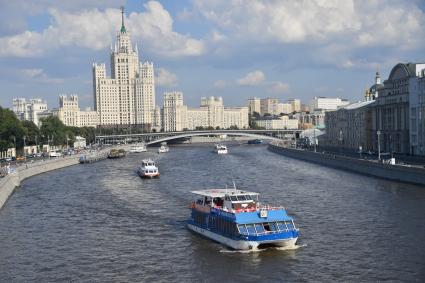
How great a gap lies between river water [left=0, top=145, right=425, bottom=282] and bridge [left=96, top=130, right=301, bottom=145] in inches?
3721

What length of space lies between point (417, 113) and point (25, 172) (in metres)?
39.5

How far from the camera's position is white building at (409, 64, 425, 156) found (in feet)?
205

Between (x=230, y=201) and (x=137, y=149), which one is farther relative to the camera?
(x=137, y=149)

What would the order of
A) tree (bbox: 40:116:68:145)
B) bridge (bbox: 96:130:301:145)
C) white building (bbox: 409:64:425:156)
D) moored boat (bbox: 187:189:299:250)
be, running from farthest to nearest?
bridge (bbox: 96:130:301:145) < tree (bbox: 40:116:68:145) < white building (bbox: 409:64:425:156) < moored boat (bbox: 187:189:299:250)

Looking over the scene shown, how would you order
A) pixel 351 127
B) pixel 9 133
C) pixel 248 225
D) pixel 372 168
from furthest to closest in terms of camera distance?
pixel 351 127 → pixel 9 133 → pixel 372 168 → pixel 248 225

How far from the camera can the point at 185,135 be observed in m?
148

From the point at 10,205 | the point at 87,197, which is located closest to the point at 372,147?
the point at 87,197

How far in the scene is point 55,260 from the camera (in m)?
27.0

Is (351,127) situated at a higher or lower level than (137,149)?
higher

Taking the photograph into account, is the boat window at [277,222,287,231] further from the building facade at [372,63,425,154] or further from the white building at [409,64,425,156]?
the building facade at [372,63,425,154]

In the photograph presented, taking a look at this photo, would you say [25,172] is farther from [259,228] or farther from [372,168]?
[259,228]

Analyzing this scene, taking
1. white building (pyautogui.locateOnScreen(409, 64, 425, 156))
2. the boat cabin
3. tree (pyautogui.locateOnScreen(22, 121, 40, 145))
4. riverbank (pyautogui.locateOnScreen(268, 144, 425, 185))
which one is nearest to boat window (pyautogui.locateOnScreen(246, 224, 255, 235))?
the boat cabin

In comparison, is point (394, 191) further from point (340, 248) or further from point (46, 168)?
point (46, 168)

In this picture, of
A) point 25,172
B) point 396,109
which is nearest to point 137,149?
point 25,172
